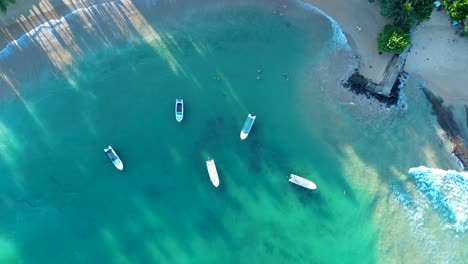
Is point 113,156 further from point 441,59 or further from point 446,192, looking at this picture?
point 441,59

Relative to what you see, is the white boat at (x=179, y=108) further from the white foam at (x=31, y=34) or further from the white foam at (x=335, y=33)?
the white foam at (x=335, y=33)

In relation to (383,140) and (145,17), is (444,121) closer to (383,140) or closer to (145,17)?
(383,140)

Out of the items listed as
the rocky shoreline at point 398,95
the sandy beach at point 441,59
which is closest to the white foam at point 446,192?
the rocky shoreline at point 398,95

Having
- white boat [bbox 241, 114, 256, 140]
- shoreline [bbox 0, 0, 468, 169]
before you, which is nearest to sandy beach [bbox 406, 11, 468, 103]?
Result: shoreline [bbox 0, 0, 468, 169]

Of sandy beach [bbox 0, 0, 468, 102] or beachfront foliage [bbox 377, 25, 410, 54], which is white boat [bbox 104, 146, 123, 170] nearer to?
sandy beach [bbox 0, 0, 468, 102]

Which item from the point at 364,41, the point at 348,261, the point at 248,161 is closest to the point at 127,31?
the point at 248,161

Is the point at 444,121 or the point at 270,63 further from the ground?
the point at 270,63
